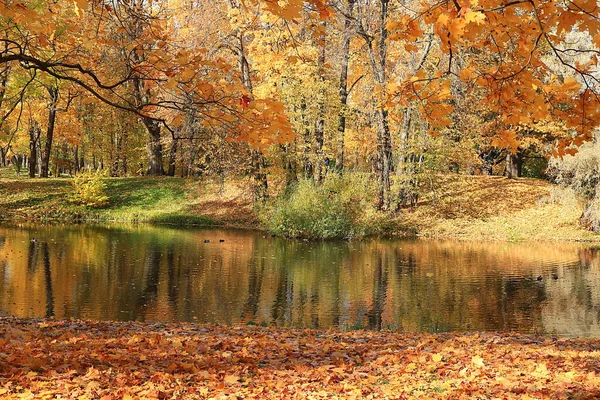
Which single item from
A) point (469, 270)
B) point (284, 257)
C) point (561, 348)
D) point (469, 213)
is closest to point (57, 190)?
point (284, 257)

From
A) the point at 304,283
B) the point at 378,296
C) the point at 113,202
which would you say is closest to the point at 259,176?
the point at 113,202

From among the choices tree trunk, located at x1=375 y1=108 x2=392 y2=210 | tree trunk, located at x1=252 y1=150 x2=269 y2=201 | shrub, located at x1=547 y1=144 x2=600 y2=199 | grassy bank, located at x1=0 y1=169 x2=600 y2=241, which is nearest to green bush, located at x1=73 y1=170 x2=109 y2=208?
grassy bank, located at x1=0 y1=169 x2=600 y2=241

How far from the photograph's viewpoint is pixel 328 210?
21.5 meters

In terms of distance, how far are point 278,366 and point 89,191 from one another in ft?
81.8

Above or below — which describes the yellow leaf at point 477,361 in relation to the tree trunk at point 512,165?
below

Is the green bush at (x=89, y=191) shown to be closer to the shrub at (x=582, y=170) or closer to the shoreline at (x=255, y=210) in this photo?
the shoreline at (x=255, y=210)

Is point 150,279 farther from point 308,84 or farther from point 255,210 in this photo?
point 255,210

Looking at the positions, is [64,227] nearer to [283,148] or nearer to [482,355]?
[283,148]

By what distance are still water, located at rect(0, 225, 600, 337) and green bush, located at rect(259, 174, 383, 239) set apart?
1.26m

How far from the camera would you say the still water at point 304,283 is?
9805mm

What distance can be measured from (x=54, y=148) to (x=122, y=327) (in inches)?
1659

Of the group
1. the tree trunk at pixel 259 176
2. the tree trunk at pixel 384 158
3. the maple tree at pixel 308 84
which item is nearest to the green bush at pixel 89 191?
the maple tree at pixel 308 84

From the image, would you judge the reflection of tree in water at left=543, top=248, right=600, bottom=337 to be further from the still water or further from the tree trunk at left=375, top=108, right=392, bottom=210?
the tree trunk at left=375, top=108, right=392, bottom=210

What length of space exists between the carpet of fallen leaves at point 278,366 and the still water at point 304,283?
126 inches
